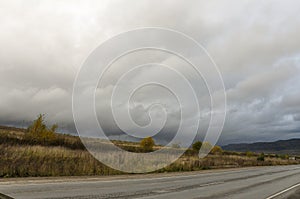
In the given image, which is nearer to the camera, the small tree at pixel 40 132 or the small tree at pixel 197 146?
the small tree at pixel 40 132

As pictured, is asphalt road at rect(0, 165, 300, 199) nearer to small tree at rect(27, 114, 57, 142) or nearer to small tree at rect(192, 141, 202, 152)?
small tree at rect(27, 114, 57, 142)

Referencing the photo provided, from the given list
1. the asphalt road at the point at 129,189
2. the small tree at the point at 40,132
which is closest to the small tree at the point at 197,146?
the small tree at the point at 40,132

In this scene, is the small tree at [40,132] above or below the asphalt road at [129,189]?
above

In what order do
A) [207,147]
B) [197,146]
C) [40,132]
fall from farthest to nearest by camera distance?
[207,147] → [197,146] → [40,132]

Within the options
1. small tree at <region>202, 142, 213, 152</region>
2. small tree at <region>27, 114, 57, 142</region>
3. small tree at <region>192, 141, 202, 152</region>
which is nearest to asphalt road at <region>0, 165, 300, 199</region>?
small tree at <region>27, 114, 57, 142</region>

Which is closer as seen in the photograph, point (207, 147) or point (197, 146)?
point (197, 146)

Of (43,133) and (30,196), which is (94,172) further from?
(43,133)

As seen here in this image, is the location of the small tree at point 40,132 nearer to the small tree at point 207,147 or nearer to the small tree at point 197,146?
the small tree at point 197,146

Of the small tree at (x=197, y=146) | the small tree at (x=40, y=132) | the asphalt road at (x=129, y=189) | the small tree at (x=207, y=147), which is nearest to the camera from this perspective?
the asphalt road at (x=129, y=189)

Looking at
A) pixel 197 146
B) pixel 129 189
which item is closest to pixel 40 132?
pixel 129 189

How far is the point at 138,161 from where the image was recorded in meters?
28.7

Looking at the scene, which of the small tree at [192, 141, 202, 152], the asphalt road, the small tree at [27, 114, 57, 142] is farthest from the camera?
the small tree at [192, 141, 202, 152]

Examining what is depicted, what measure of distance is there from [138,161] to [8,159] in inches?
498

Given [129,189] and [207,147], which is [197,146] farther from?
[129,189]
